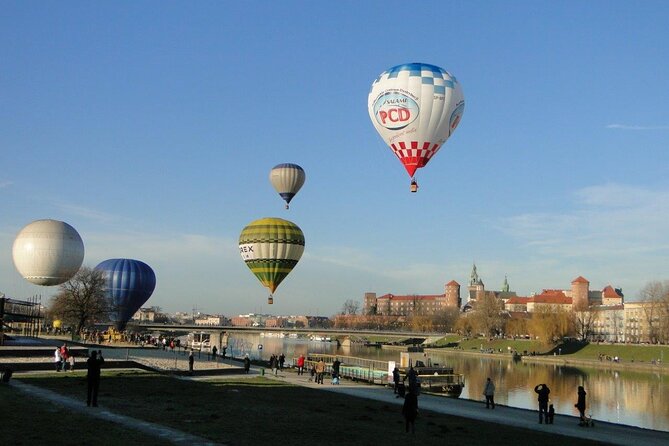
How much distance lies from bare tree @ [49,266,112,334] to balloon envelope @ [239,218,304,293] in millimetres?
24750

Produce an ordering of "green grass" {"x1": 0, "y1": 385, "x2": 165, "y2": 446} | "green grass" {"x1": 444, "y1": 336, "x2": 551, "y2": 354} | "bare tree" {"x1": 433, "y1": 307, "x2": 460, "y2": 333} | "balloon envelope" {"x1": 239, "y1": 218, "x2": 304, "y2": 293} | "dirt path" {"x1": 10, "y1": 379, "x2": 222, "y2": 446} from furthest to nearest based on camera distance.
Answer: "bare tree" {"x1": 433, "y1": 307, "x2": 460, "y2": 333} < "green grass" {"x1": 444, "y1": 336, "x2": 551, "y2": 354} < "balloon envelope" {"x1": 239, "y1": 218, "x2": 304, "y2": 293} < "dirt path" {"x1": 10, "y1": 379, "x2": 222, "y2": 446} < "green grass" {"x1": 0, "y1": 385, "x2": 165, "y2": 446}

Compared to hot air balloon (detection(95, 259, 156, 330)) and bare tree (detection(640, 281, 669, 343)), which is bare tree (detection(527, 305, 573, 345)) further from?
hot air balloon (detection(95, 259, 156, 330))

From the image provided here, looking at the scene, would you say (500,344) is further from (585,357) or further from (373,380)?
(373,380)

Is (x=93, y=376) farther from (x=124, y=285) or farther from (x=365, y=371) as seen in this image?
(x=124, y=285)

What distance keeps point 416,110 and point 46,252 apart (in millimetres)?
37720

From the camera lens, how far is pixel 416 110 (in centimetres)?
3559

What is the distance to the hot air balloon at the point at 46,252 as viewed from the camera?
192 ft

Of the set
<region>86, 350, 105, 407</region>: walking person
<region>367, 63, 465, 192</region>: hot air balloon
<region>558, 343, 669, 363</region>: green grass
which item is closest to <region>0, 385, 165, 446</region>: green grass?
<region>86, 350, 105, 407</region>: walking person

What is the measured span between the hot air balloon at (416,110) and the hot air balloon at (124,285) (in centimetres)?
5117

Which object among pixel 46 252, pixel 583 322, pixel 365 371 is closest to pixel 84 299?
pixel 46 252

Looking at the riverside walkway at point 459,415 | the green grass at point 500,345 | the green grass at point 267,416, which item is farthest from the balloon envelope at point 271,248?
the green grass at point 500,345

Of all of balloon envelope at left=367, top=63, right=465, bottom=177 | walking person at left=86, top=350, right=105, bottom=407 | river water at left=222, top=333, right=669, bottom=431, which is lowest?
river water at left=222, top=333, right=669, bottom=431

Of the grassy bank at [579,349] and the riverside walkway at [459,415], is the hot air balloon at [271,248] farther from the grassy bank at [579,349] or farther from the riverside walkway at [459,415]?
the grassy bank at [579,349]

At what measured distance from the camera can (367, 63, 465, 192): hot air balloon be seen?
3569 centimetres
